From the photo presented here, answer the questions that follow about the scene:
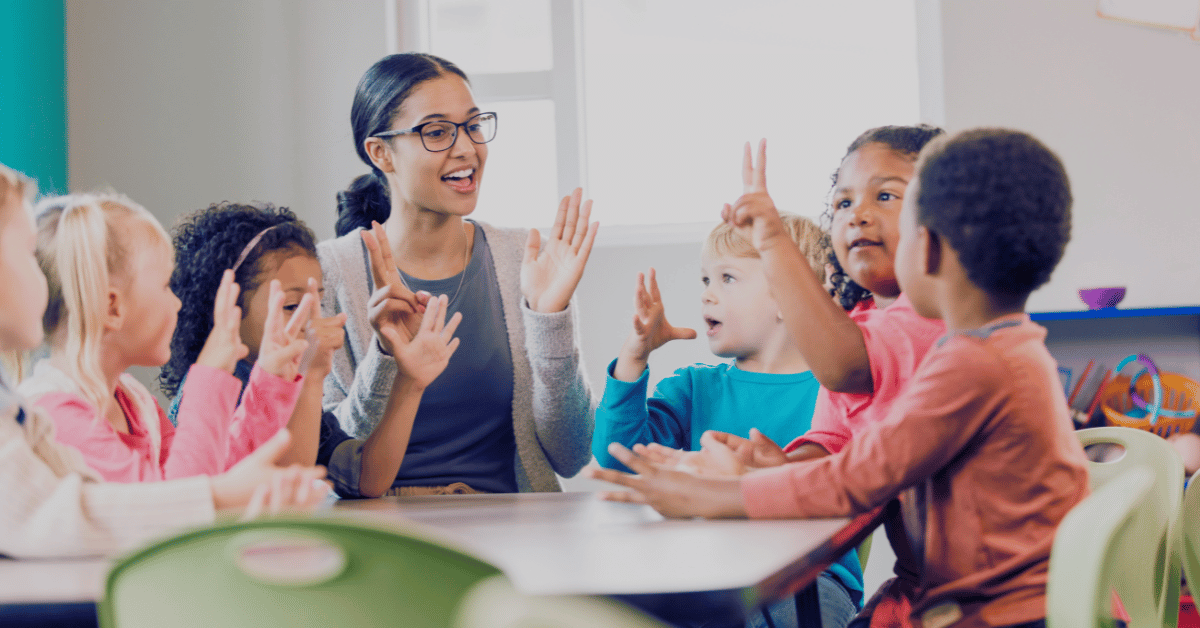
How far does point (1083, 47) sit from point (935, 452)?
286cm

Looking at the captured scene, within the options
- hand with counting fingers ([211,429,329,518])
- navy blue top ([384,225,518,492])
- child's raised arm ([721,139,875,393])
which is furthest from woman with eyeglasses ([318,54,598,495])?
hand with counting fingers ([211,429,329,518])

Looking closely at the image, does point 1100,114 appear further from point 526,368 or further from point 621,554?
point 621,554

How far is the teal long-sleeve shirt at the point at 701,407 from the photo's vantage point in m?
1.67

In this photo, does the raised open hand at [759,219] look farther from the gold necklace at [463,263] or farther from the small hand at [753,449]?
the gold necklace at [463,263]

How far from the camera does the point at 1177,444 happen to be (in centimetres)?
266

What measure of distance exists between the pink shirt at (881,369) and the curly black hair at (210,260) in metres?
1.07

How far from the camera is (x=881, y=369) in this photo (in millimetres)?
1278

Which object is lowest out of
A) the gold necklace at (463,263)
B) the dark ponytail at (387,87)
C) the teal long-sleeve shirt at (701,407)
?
the teal long-sleeve shirt at (701,407)

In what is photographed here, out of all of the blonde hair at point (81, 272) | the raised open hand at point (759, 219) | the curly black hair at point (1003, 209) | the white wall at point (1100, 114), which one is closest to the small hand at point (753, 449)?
the raised open hand at point (759, 219)

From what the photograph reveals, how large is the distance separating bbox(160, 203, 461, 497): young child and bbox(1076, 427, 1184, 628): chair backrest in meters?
1.04

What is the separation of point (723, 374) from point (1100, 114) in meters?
2.19

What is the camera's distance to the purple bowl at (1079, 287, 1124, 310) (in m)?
2.95

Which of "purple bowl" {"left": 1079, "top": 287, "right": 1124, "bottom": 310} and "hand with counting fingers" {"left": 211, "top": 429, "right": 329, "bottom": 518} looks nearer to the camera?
"hand with counting fingers" {"left": 211, "top": 429, "right": 329, "bottom": 518}

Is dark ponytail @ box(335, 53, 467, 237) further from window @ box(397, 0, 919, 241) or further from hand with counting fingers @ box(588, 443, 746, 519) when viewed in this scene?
window @ box(397, 0, 919, 241)
